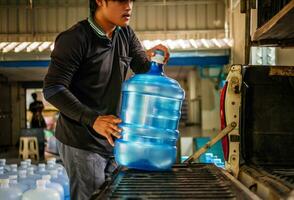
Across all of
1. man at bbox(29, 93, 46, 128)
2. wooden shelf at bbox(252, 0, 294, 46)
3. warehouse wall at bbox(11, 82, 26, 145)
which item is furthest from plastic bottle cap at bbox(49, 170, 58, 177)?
warehouse wall at bbox(11, 82, 26, 145)

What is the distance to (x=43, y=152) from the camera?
9938 mm

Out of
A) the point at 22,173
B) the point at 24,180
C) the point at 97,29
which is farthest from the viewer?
the point at 22,173

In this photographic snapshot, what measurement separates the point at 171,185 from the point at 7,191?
171cm

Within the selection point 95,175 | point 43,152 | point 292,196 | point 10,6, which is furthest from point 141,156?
point 43,152

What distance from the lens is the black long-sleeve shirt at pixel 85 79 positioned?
1.77m

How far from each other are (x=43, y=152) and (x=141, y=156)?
8.64 meters

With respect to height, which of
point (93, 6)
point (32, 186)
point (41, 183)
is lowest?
point (32, 186)

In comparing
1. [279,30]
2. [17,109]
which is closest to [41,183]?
[279,30]

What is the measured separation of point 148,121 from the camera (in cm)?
183

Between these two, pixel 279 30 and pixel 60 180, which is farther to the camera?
pixel 60 180

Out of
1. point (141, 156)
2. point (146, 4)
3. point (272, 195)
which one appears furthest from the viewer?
point (146, 4)

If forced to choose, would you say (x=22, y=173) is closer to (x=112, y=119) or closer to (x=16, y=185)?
(x=16, y=185)

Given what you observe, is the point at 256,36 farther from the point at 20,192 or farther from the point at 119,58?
the point at 20,192

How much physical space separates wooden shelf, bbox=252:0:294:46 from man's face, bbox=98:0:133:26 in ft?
2.21
